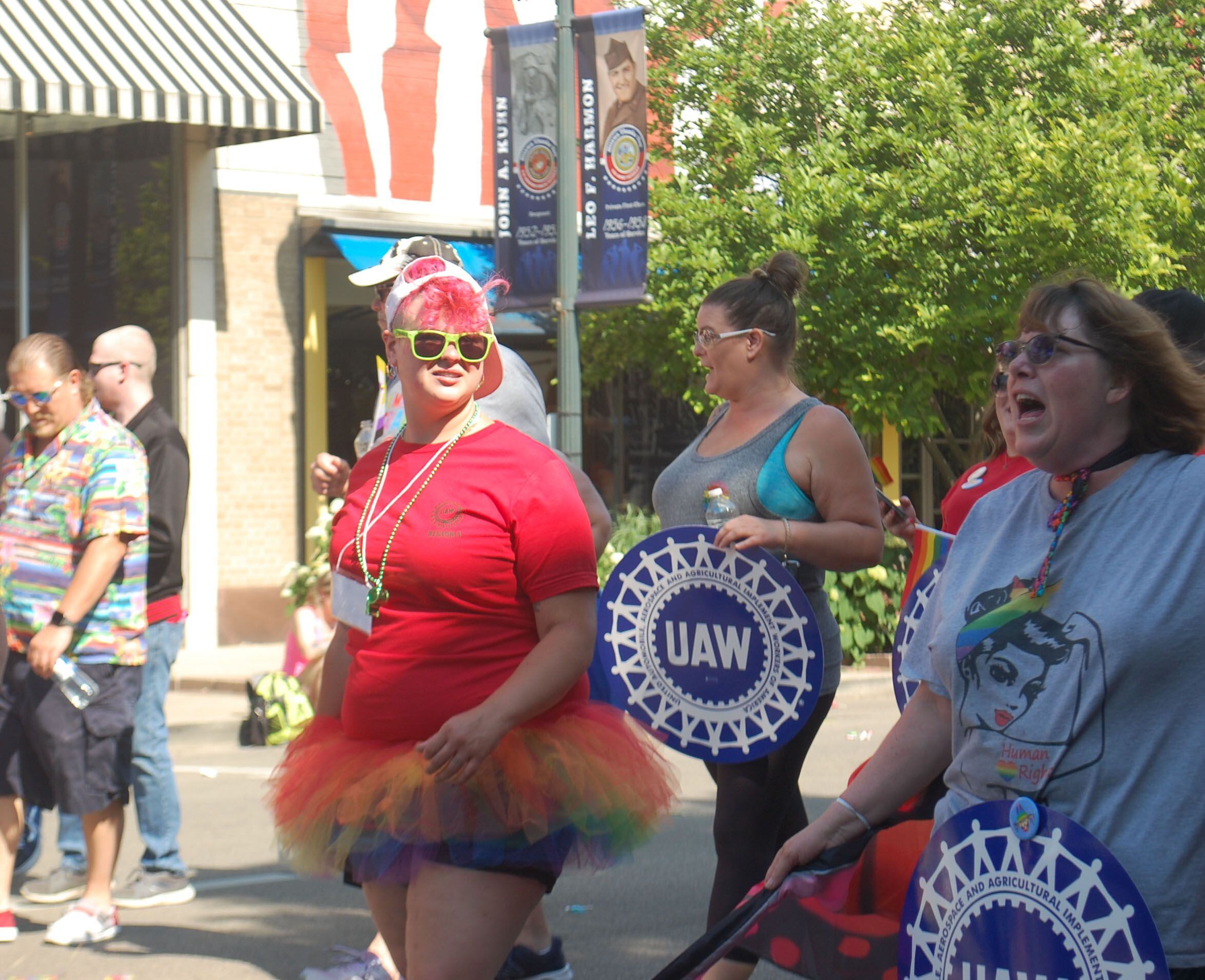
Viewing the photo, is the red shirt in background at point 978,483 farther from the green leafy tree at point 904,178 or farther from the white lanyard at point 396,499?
the green leafy tree at point 904,178

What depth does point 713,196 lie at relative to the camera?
1662 cm

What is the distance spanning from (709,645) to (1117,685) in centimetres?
185

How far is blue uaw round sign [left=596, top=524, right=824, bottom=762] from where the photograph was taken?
3.92m

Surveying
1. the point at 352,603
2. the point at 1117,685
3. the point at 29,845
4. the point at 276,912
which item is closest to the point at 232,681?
the point at 29,845

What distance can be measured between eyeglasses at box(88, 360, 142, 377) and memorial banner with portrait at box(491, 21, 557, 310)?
6.04m

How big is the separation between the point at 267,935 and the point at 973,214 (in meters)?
11.8

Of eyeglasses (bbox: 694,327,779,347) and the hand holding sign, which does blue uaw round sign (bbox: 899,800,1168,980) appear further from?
eyeglasses (bbox: 694,327,779,347)

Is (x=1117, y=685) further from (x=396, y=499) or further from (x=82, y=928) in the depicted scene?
(x=82, y=928)

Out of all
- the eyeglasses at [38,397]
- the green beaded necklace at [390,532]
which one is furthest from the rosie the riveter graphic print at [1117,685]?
the eyeglasses at [38,397]

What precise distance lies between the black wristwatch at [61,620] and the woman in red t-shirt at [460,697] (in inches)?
85.3

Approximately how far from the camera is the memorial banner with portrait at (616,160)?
460 inches

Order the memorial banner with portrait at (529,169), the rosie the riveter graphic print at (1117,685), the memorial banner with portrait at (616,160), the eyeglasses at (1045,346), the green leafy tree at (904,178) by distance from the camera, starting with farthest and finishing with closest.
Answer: the green leafy tree at (904,178) → the memorial banner with portrait at (529,169) → the memorial banner with portrait at (616,160) → the eyeglasses at (1045,346) → the rosie the riveter graphic print at (1117,685)

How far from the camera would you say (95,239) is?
15312mm

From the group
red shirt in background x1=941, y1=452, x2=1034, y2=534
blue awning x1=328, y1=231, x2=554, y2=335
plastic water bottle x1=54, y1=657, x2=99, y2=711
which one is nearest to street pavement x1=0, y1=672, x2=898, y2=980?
plastic water bottle x1=54, y1=657, x2=99, y2=711
